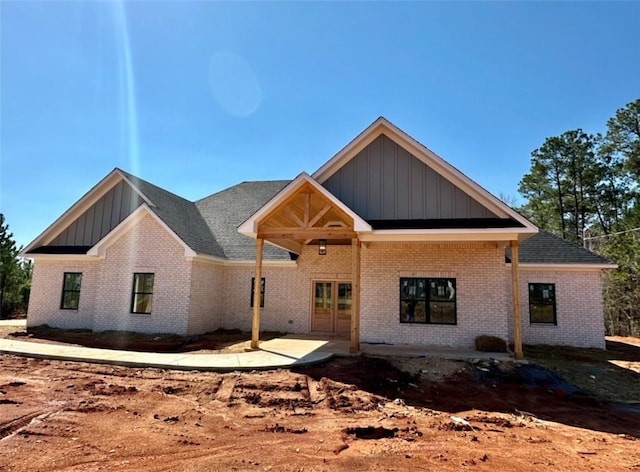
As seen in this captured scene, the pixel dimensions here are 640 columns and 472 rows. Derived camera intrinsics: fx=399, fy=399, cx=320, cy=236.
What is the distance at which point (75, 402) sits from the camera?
6.71 meters

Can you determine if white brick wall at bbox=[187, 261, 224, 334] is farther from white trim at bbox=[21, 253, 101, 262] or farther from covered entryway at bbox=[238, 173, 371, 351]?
white trim at bbox=[21, 253, 101, 262]

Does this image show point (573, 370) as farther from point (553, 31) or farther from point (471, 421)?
point (553, 31)

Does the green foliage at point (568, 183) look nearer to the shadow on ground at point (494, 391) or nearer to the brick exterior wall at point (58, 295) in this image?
the shadow on ground at point (494, 391)

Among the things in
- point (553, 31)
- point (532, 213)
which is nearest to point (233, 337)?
point (553, 31)

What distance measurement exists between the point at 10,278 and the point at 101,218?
10.9 metres

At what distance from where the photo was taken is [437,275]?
42.8 feet

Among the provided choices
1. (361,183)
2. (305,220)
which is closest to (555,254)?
(361,183)

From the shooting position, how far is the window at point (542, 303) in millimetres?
14766

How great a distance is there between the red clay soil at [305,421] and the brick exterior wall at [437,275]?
3004 millimetres

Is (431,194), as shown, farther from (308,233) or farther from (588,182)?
(588,182)

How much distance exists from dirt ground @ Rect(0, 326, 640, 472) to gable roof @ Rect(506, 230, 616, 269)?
17.0ft

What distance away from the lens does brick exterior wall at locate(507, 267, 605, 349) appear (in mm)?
14422

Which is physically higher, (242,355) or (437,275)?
(437,275)

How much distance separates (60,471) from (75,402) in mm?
2778
